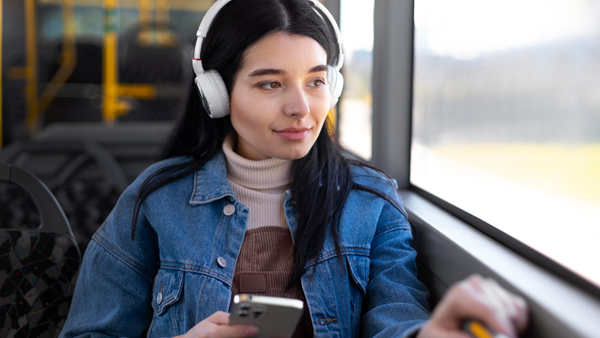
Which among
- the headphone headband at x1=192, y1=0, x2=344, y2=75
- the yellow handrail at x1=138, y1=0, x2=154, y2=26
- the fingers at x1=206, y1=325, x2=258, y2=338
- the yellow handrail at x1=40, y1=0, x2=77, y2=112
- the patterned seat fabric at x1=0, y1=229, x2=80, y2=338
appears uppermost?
the yellow handrail at x1=138, y1=0, x2=154, y2=26

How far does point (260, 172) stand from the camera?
1002 mm

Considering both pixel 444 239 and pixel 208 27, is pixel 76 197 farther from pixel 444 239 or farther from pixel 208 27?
pixel 444 239

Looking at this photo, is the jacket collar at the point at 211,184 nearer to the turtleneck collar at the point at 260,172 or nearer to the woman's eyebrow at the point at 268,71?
the turtleneck collar at the point at 260,172

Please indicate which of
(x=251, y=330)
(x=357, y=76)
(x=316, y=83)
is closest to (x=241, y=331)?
(x=251, y=330)

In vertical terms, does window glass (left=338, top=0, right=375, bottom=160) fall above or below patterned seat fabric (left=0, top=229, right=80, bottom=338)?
above

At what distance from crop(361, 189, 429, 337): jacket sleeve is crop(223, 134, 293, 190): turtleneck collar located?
21 cm

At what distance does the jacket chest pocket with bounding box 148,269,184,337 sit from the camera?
902 millimetres

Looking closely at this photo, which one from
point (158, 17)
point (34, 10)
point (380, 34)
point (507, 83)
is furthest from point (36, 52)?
point (507, 83)

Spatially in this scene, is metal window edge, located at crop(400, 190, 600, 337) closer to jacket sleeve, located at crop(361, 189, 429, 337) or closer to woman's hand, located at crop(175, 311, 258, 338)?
jacket sleeve, located at crop(361, 189, 429, 337)

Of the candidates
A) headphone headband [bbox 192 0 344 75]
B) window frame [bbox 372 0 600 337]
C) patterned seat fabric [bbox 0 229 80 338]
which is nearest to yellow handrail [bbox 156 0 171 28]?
window frame [bbox 372 0 600 337]

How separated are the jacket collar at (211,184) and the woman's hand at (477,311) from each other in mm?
523

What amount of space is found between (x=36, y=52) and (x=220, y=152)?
568 cm

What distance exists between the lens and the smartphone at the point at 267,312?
63cm

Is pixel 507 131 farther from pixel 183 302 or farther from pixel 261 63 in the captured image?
pixel 183 302
